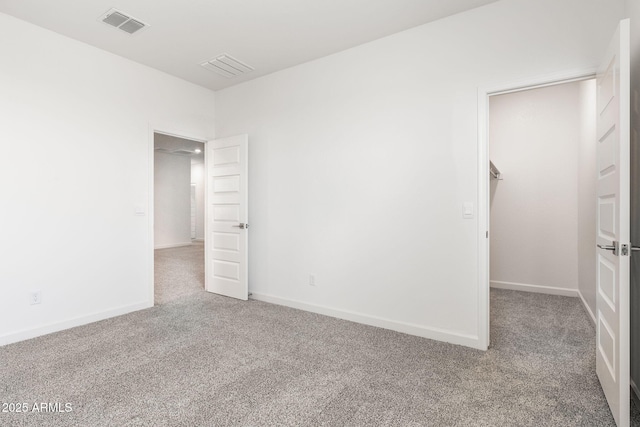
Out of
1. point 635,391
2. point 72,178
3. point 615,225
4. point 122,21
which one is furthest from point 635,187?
point 72,178

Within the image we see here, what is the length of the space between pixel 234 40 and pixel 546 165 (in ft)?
13.5

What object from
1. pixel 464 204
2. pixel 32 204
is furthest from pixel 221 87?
pixel 464 204

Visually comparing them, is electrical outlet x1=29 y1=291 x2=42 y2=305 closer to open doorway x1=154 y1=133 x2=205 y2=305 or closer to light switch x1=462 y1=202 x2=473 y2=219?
open doorway x1=154 y1=133 x2=205 y2=305

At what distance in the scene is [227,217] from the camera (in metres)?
4.36

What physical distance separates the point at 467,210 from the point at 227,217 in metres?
2.94

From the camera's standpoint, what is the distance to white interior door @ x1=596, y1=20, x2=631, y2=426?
1.62 meters

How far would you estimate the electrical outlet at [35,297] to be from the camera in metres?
2.97

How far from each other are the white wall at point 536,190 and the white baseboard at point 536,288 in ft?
0.04

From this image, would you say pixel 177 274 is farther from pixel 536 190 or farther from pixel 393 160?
pixel 536 190

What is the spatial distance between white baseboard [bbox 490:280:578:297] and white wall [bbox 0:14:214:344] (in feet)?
15.1

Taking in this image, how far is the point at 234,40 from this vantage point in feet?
10.7

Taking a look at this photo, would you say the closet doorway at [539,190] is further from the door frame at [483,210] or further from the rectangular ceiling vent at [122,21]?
the rectangular ceiling vent at [122,21]

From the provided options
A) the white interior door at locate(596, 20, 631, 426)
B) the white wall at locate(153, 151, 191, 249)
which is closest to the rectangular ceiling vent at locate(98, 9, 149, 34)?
the white interior door at locate(596, 20, 631, 426)

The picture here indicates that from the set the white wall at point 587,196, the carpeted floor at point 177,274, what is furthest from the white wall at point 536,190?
the carpeted floor at point 177,274
